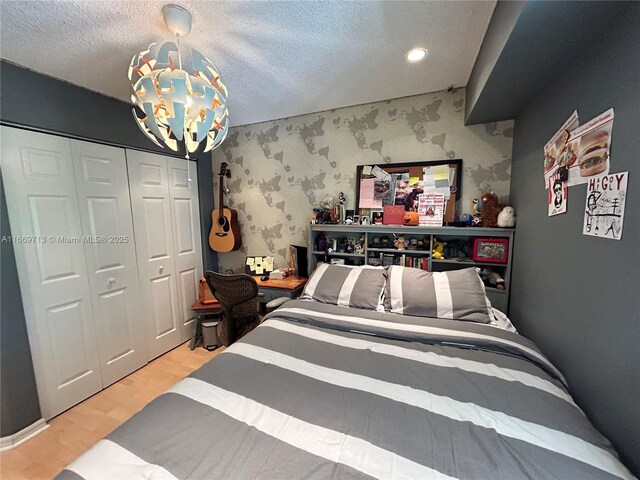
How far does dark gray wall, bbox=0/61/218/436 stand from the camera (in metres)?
1.53

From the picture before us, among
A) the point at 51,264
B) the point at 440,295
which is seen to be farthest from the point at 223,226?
the point at 440,295

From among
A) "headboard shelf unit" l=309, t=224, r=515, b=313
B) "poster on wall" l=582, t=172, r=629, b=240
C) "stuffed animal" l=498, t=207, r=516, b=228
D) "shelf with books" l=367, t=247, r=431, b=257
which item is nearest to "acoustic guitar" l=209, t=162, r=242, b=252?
"headboard shelf unit" l=309, t=224, r=515, b=313

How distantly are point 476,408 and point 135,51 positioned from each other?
2.54m

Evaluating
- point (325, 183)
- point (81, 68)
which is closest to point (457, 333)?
point (325, 183)

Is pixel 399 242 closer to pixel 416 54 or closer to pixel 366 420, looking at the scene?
pixel 416 54

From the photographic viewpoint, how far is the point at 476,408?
923 millimetres

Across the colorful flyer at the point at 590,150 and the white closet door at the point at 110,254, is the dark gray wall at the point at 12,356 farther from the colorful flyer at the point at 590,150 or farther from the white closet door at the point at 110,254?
the colorful flyer at the point at 590,150

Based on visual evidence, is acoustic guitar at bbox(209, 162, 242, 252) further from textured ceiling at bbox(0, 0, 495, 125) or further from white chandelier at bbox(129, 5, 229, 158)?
white chandelier at bbox(129, 5, 229, 158)

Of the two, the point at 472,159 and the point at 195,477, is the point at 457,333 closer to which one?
the point at 195,477

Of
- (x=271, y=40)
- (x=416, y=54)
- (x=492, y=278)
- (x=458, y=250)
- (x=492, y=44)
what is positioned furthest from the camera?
(x=458, y=250)

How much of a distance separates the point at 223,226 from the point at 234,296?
3.41 ft

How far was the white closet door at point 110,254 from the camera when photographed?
1.90 m

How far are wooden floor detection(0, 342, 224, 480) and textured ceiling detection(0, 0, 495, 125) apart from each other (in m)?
2.41

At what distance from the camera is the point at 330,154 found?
2.50 m
